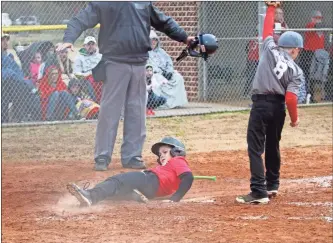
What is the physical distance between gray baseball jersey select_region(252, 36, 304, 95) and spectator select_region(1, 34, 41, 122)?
6659 millimetres

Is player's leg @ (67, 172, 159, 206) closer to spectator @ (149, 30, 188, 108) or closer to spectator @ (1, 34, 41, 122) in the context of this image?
spectator @ (1, 34, 41, 122)

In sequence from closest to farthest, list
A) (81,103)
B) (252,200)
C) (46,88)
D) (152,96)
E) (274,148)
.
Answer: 1. (252,200)
2. (274,148)
3. (46,88)
4. (81,103)
5. (152,96)

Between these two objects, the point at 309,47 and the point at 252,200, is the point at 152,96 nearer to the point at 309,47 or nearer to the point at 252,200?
the point at 309,47

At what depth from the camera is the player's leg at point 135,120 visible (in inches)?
413

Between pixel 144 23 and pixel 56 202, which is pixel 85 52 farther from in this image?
pixel 56 202

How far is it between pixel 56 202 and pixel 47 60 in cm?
699

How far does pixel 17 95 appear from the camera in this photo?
1445 cm

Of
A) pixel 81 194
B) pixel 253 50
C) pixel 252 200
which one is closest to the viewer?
pixel 81 194

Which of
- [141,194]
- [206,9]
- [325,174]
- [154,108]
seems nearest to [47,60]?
[154,108]

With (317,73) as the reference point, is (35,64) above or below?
above

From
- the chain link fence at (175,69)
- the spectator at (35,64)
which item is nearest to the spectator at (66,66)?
the chain link fence at (175,69)

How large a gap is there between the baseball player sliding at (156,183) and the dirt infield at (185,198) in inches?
4.0

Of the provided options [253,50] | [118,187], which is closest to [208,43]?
[118,187]

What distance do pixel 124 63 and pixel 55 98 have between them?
13.8 ft
